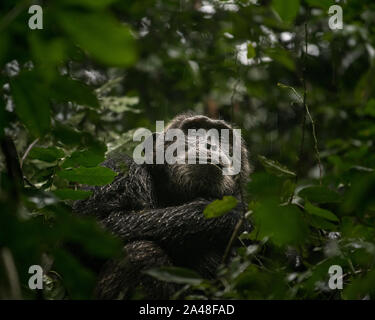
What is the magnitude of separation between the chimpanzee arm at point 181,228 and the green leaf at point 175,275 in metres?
2.15

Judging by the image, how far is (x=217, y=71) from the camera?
17.3 feet

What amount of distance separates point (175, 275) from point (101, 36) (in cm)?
134

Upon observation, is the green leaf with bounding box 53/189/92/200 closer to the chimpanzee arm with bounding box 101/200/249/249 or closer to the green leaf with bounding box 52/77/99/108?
the green leaf with bounding box 52/77/99/108

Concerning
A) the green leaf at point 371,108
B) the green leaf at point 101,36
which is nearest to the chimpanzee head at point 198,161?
the green leaf at point 371,108

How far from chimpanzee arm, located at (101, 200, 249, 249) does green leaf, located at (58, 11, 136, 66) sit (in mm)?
3313

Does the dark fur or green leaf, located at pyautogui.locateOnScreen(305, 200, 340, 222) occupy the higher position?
green leaf, located at pyautogui.locateOnScreen(305, 200, 340, 222)

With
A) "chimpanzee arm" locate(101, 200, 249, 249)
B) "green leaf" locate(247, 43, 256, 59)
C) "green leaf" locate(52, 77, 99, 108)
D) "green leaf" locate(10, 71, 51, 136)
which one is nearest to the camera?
"green leaf" locate(10, 71, 51, 136)

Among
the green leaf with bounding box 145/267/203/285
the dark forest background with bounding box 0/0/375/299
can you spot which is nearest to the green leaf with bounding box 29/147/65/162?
the dark forest background with bounding box 0/0/375/299

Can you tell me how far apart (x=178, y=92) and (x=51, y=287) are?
20.0 feet

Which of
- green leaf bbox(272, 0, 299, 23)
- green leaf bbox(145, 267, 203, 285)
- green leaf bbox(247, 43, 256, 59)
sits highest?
green leaf bbox(247, 43, 256, 59)

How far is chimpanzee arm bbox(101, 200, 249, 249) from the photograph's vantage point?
4.38 metres

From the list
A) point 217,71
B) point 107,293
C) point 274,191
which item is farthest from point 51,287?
point 217,71

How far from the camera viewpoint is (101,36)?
121cm
